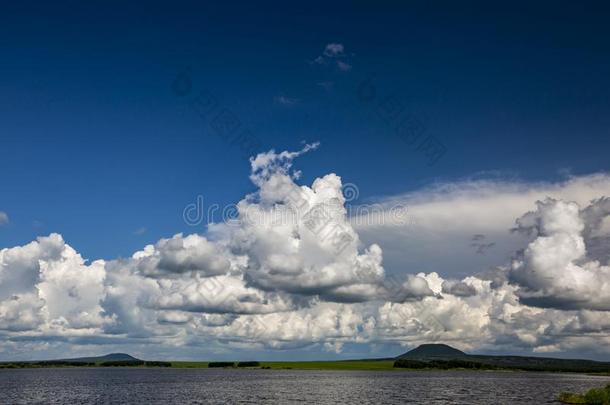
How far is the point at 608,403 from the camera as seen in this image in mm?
113125

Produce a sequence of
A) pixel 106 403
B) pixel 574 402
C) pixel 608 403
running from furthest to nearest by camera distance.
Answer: pixel 106 403
pixel 574 402
pixel 608 403

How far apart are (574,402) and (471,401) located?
81.9ft

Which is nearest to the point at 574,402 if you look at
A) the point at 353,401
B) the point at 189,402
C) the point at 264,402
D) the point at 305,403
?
the point at 353,401

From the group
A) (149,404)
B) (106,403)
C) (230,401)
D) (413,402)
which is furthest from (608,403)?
(106,403)

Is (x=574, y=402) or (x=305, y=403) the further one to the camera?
(x=305, y=403)

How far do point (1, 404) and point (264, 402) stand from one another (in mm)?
60572

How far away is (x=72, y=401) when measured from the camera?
143 meters

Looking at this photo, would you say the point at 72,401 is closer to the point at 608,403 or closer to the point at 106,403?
the point at 106,403

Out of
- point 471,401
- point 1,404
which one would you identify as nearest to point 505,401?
point 471,401

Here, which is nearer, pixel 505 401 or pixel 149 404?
pixel 149 404

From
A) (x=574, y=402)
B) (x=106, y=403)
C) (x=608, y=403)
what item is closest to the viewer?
(x=608, y=403)

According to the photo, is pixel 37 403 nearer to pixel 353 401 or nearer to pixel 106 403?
pixel 106 403

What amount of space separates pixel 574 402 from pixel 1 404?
13099 centimetres

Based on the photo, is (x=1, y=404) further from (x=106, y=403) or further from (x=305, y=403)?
(x=305, y=403)
